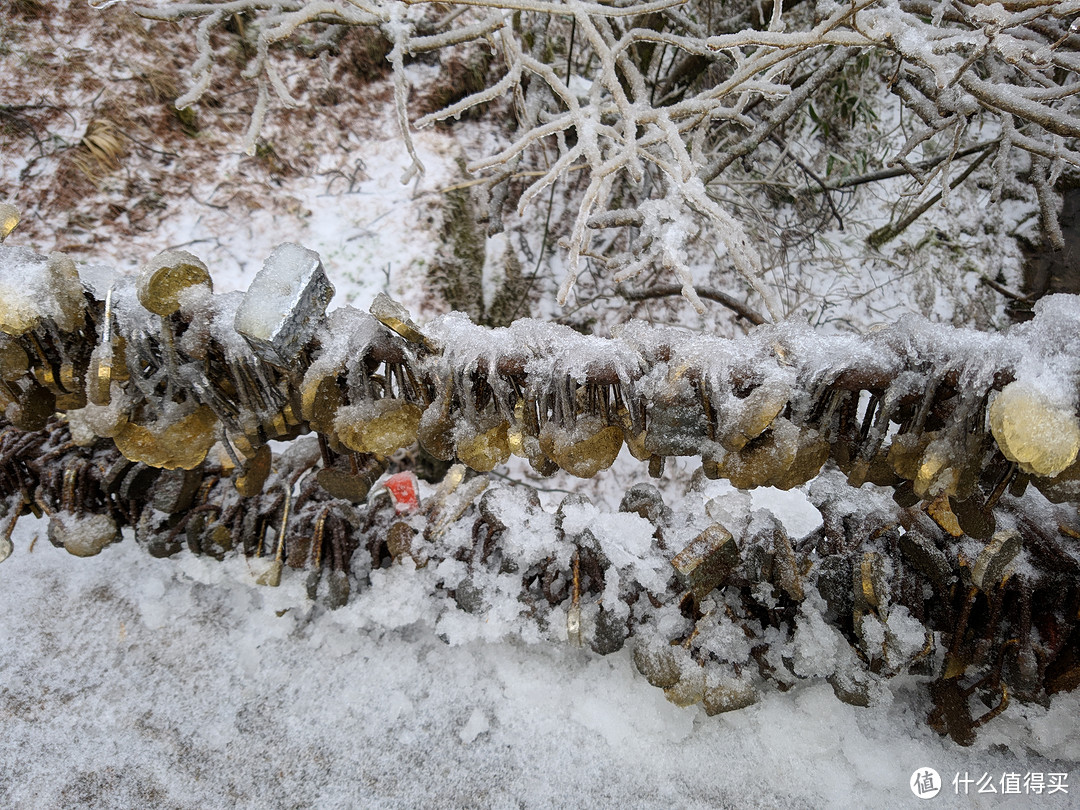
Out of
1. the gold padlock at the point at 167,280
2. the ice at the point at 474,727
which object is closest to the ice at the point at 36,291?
the gold padlock at the point at 167,280

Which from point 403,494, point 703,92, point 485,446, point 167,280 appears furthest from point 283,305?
point 703,92

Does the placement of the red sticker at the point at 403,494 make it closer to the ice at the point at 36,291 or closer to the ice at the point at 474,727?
the ice at the point at 474,727

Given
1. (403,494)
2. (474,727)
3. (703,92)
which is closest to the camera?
(474,727)

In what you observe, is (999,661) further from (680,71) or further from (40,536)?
(680,71)

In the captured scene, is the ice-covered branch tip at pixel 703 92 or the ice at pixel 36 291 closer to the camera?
the ice at pixel 36 291

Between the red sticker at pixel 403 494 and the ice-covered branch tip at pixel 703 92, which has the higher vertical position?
the ice-covered branch tip at pixel 703 92

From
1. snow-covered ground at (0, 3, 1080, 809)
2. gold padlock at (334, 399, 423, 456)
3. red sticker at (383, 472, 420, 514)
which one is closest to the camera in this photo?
gold padlock at (334, 399, 423, 456)

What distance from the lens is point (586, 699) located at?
1044mm

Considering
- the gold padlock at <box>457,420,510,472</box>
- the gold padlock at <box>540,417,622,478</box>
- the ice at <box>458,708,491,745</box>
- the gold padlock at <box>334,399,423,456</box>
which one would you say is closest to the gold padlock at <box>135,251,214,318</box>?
the gold padlock at <box>334,399,423,456</box>

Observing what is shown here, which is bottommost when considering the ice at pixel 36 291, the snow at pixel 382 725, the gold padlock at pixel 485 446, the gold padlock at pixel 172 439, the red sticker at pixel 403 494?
the snow at pixel 382 725

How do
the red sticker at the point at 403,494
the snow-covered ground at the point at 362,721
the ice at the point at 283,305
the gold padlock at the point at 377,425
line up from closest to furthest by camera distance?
1. the ice at the point at 283,305
2. the gold padlock at the point at 377,425
3. the snow-covered ground at the point at 362,721
4. the red sticker at the point at 403,494

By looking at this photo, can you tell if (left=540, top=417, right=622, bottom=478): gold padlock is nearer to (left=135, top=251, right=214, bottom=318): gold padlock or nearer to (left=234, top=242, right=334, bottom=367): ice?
(left=234, top=242, right=334, bottom=367): ice

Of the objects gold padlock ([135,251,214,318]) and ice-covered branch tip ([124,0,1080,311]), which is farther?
ice-covered branch tip ([124,0,1080,311])

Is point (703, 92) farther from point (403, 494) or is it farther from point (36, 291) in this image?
point (36, 291)
